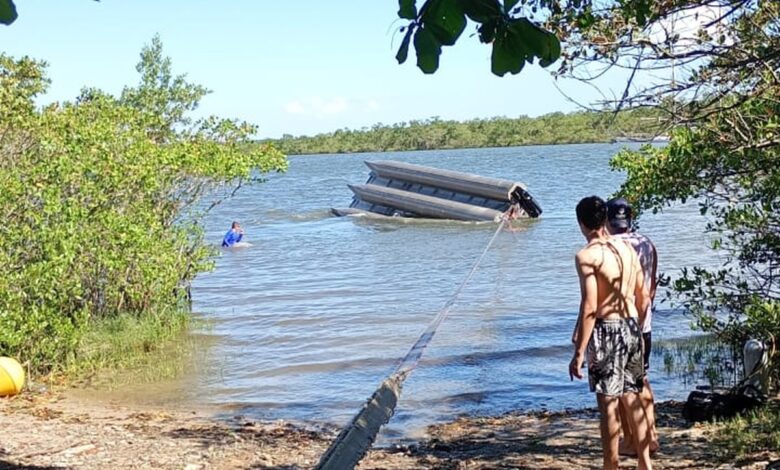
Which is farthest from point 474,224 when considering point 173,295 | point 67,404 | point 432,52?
point 432,52

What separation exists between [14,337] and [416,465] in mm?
4560

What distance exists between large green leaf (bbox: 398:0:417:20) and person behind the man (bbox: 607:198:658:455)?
10.0ft

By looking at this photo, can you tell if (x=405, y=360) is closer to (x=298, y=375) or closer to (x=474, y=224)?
(x=298, y=375)

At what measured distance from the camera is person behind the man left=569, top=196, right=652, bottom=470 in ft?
16.0

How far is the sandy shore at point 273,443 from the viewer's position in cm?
593

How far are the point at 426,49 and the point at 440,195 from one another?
1006 inches

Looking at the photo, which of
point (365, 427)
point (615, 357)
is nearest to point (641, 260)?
point (615, 357)

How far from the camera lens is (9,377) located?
28.7 feet

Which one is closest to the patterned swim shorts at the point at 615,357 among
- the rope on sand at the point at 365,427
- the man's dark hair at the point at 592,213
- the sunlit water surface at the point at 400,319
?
the man's dark hair at the point at 592,213

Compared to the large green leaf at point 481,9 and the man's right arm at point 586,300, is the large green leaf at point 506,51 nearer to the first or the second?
the large green leaf at point 481,9

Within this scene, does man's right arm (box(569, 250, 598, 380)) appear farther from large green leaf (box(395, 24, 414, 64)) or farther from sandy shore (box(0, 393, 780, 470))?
large green leaf (box(395, 24, 414, 64))

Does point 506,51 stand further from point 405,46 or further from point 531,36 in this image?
point 405,46

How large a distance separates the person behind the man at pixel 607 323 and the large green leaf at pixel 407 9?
259 cm

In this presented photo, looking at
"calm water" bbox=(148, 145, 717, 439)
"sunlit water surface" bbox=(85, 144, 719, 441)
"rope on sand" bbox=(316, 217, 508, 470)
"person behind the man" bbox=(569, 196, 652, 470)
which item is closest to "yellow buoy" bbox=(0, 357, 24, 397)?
"sunlit water surface" bbox=(85, 144, 719, 441)
